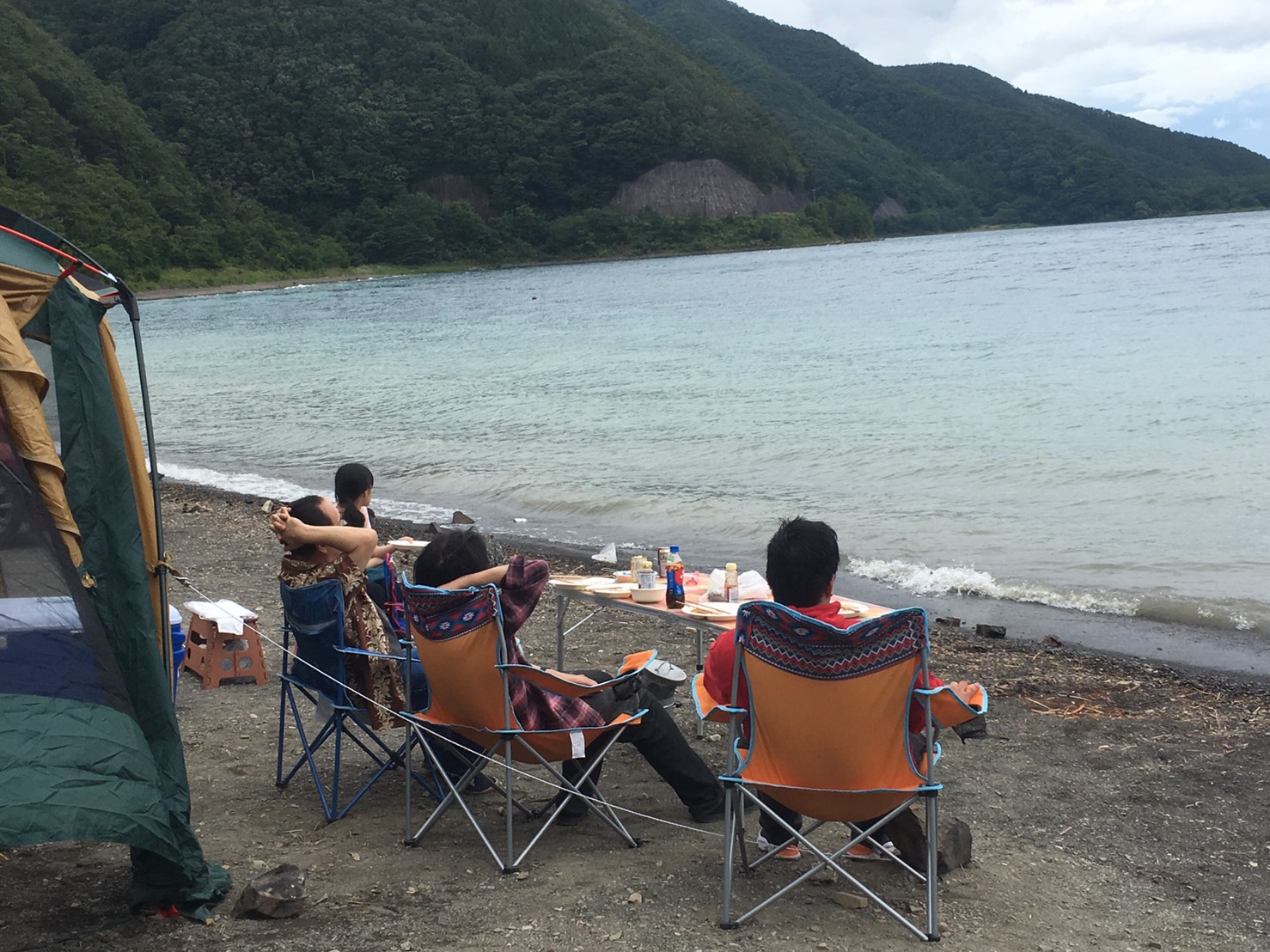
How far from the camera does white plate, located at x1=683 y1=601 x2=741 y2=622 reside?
4582 millimetres

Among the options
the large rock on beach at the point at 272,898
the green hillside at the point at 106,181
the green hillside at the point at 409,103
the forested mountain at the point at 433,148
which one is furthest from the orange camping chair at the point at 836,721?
the green hillside at the point at 409,103

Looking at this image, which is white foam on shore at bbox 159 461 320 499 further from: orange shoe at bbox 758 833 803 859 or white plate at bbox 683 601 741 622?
orange shoe at bbox 758 833 803 859

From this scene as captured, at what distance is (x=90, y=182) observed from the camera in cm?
7369

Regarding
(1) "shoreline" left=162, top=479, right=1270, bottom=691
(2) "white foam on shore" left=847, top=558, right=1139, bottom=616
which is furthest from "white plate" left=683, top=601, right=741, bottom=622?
→ (2) "white foam on shore" left=847, top=558, right=1139, bottom=616

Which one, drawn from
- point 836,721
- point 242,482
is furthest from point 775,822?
point 242,482

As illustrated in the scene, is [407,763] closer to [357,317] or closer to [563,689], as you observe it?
[563,689]

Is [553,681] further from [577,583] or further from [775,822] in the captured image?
[577,583]

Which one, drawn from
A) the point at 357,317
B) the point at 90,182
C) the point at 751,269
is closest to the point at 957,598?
the point at 357,317

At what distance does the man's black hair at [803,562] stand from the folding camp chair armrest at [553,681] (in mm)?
692

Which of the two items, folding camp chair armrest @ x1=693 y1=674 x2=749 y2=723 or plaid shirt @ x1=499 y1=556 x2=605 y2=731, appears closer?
folding camp chair armrest @ x1=693 y1=674 x2=749 y2=723

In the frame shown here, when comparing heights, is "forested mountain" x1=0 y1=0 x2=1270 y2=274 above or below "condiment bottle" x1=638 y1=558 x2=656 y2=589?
above

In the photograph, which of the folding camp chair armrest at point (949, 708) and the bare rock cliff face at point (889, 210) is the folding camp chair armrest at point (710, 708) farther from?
the bare rock cliff face at point (889, 210)

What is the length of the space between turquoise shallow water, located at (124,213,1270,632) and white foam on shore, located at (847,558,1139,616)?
28mm

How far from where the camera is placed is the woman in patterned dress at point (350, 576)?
4.36m
